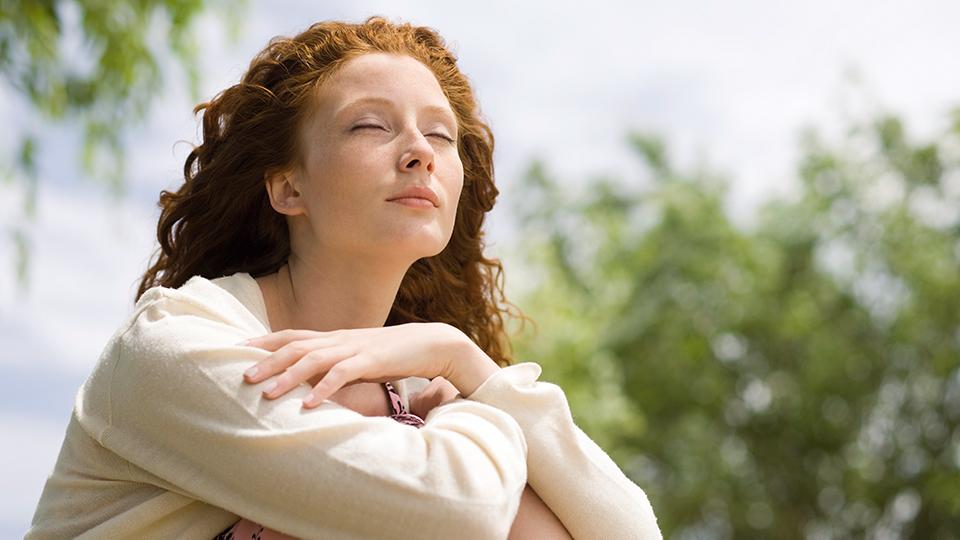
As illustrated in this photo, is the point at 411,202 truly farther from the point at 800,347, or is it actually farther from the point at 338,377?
the point at 800,347

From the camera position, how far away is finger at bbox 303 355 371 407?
1.79 meters

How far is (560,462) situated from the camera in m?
1.99

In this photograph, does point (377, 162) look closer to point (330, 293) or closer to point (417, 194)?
point (417, 194)

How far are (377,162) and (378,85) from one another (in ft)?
0.60

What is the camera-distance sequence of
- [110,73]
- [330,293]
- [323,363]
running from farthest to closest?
1. [110,73]
2. [330,293]
3. [323,363]

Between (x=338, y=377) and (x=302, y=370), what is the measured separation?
6cm

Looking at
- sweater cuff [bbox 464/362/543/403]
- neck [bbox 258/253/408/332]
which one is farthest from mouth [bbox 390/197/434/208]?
sweater cuff [bbox 464/362/543/403]

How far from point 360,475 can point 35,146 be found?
6.21 m

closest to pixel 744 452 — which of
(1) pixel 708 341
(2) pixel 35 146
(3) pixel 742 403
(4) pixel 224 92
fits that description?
(3) pixel 742 403

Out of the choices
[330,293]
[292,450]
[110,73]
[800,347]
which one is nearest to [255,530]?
[292,450]

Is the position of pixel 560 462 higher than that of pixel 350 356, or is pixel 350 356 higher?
pixel 350 356

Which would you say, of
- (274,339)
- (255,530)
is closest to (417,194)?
(274,339)

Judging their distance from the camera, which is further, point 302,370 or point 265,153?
point 265,153

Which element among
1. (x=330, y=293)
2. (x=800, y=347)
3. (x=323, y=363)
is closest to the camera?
(x=323, y=363)
